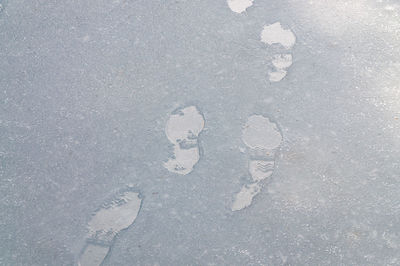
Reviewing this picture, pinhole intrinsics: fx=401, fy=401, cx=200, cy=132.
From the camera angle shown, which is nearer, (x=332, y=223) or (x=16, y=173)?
(x=332, y=223)

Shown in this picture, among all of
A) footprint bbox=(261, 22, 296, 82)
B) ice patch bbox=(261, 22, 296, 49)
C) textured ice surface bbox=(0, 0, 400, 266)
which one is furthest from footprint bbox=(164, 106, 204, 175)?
ice patch bbox=(261, 22, 296, 49)

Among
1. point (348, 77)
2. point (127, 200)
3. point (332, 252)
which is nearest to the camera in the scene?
point (332, 252)

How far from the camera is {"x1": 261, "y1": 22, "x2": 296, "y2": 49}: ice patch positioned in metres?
2.76

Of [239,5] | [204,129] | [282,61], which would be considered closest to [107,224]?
[204,129]

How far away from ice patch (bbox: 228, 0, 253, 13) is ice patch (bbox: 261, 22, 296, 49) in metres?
0.24

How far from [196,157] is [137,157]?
13.5 inches

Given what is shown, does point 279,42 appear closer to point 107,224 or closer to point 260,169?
point 260,169

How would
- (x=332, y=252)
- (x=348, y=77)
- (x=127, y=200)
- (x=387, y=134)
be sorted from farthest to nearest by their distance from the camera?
(x=348, y=77)
(x=387, y=134)
(x=127, y=200)
(x=332, y=252)

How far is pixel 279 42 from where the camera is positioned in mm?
2766

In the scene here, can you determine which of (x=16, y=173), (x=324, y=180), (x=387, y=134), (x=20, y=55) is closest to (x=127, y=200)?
(x=16, y=173)

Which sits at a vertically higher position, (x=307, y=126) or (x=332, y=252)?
(x=307, y=126)

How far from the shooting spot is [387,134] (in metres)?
2.37

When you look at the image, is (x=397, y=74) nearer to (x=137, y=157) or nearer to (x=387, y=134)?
(x=387, y=134)

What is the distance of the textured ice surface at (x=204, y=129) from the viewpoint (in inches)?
81.7
